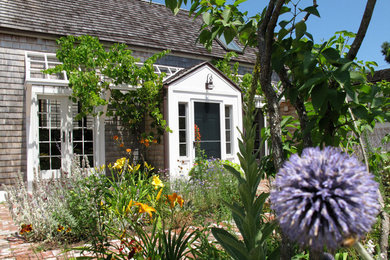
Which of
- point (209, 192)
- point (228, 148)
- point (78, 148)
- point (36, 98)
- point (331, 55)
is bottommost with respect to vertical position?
point (209, 192)

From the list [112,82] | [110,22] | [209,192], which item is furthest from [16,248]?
→ [110,22]

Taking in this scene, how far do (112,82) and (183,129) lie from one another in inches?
92.9

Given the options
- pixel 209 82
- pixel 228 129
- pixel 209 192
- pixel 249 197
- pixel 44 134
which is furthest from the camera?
pixel 228 129

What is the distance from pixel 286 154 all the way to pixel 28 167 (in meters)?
6.82

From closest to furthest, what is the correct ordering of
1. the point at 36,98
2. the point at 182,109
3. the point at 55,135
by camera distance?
the point at 36,98 → the point at 55,135 → the point at 182,109

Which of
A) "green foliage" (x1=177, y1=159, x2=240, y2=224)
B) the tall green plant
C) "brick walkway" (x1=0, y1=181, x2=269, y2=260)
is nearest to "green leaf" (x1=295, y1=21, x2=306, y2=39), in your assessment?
the tall green plant

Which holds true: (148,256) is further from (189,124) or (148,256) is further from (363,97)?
(189,124)

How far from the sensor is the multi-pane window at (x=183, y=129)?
8.51 metres

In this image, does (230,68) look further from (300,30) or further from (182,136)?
(300,30)

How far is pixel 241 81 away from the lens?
A: 1104cm

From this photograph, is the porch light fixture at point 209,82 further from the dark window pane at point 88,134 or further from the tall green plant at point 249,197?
the tall green plant at point 249,197

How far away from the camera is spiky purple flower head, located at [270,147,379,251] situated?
725 mm

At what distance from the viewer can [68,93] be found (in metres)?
7.59

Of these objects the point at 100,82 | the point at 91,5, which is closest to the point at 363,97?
the point at 100,82
